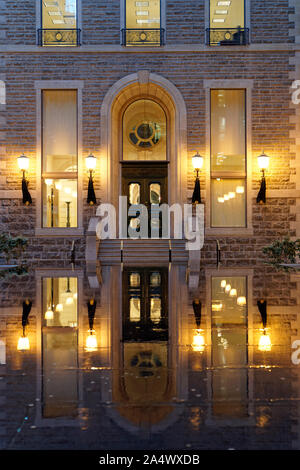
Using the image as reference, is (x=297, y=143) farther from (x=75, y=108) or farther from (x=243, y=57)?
(x=75, y=108)

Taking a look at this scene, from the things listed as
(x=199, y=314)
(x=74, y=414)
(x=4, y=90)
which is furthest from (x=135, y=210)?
(x=74, y=414)

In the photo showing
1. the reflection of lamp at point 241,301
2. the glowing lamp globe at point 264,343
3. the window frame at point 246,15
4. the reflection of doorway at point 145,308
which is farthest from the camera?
the window frame at point 246,15

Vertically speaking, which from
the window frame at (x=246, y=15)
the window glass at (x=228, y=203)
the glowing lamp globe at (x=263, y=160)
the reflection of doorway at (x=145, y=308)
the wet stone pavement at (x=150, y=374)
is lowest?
the wet stone pavement at (x=150, y=374)

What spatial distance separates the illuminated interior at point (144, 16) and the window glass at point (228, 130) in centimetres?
389

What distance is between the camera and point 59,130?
21531 mm

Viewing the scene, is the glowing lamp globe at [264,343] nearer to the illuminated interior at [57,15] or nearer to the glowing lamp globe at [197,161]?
the glowing lamp globe at [197,161]

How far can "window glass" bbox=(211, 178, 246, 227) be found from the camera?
21.4m

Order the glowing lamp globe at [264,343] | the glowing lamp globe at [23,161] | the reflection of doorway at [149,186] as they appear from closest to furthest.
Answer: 1. the glowing lamp globe at [264,343]
2. the glowing lamp globe at [23,161]
3. the reflection of doorway at [149,186]

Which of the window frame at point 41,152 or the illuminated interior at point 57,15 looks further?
the illuminated interior at point 57,15

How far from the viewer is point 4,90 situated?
827 inches

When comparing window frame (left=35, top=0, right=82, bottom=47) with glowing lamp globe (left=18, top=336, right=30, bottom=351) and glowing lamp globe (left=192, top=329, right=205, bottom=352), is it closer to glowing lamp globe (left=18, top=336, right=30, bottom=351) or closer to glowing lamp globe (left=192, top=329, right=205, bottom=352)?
glowing lamp globe (left=18, top=336, right=30, bottom=351)

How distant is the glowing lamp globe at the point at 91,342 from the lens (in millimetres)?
5004

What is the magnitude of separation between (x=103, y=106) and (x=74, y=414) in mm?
18959

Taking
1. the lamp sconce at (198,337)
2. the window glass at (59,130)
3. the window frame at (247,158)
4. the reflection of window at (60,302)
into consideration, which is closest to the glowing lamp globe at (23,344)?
the reflection of window at (60,302)
